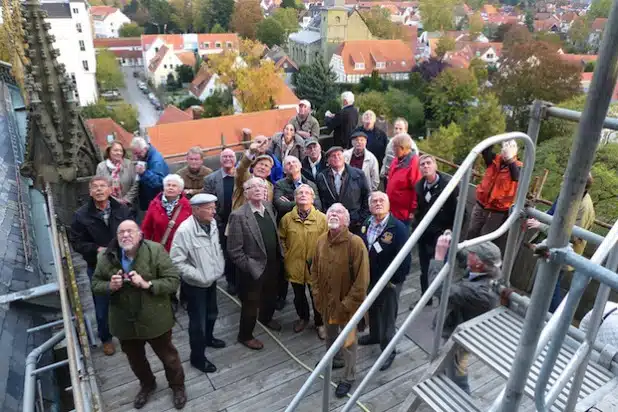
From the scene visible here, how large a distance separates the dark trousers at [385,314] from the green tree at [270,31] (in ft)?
250

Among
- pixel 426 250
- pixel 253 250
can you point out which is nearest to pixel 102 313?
pixel 253 250

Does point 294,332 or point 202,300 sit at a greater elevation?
point 202,300

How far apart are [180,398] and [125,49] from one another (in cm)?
8390

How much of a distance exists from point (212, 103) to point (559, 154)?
3220cm

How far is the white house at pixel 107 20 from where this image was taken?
87062 millimetres

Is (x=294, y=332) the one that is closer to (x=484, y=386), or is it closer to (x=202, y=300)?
(x=202, y=300)

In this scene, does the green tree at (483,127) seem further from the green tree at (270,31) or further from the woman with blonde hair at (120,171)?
the green tree at (270,31)

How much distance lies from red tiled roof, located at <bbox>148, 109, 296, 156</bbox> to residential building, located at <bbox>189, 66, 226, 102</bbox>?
79.8 ft

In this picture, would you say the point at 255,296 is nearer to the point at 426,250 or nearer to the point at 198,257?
the point at 198,257

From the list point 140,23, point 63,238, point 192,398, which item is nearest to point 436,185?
point 192,398

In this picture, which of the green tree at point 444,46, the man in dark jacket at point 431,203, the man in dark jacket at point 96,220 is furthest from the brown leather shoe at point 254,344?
the green tree at point 444,46

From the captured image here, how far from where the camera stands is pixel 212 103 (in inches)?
1860

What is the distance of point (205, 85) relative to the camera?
2144 inches

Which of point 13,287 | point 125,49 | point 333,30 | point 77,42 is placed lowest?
point 125,49
